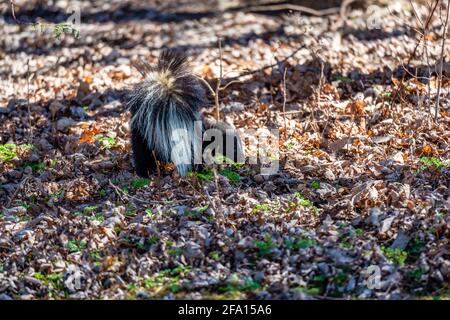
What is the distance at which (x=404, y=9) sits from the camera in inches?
515

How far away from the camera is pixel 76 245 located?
6230 millimetres

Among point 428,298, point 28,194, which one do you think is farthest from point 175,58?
point 428,298

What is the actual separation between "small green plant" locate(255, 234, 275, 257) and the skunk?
173 centimetres

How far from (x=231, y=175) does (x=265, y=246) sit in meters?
1.73

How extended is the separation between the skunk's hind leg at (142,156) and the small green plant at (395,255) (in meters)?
2.85

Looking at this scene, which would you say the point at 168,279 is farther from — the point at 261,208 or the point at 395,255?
the point at 395,255

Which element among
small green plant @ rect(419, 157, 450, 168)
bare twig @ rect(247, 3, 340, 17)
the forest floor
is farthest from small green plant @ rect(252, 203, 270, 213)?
bare twig @ rect(247, 3, 340, 17)

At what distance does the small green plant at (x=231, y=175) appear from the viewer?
293 inches

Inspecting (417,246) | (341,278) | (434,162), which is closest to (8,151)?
(341,278)

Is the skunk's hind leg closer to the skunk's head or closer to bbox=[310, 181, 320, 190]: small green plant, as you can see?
the skunk's head

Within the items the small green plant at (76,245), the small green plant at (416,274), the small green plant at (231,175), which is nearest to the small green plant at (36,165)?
the small green plant at (76,245)

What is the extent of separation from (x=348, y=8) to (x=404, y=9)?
44.7 inches

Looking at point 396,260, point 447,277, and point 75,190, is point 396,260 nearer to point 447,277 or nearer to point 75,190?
point 447,277

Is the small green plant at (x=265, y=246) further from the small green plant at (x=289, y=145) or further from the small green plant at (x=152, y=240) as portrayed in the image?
the small green plant at (x=289, y=145)
